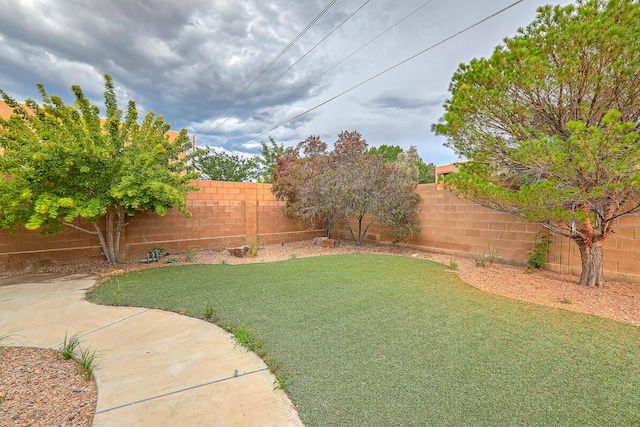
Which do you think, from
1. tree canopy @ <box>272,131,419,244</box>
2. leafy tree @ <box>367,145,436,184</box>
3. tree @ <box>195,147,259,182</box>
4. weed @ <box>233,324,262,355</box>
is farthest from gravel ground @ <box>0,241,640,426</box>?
leafy tree @ <box>367,145,436,184</box>

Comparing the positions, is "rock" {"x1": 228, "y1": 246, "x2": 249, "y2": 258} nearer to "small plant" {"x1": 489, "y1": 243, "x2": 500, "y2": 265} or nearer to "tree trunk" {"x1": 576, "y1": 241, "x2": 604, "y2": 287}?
"small plant" {"x1": 489, "y1": 243, "x2": 500, "y2": 265}

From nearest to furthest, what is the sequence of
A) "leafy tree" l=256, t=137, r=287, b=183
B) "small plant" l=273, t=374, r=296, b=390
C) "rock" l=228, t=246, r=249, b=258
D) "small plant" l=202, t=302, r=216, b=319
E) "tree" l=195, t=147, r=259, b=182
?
1. "small plant" l=273, t=374, r=296, b=390
2. "small plant" l=202, t=302, r=216, b=319
3. "rock" l=228, t=246, r=249, b=258
4. "leafy tree" l=256, t=137, r=287, b=183
5. "tree" l=195, t=147, r=259, b=182

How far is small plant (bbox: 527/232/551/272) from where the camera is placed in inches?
247

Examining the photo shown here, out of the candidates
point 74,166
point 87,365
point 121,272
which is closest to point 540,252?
point 87,365

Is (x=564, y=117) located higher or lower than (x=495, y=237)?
higher

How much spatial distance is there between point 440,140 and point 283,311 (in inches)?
177

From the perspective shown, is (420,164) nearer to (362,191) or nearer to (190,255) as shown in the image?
(362,191)

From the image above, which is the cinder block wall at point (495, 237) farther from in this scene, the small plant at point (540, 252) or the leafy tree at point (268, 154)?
the leafy tree at point (268, 154)

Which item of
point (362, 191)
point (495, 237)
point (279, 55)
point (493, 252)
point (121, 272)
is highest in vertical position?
point (279, 55)

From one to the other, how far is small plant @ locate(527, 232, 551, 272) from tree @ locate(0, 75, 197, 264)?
759 cm

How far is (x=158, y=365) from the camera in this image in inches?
108

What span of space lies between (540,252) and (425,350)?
5.02 m

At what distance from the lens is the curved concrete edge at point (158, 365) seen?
2088 mm

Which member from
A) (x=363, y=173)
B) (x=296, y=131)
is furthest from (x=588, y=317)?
(x=296, y=131)
